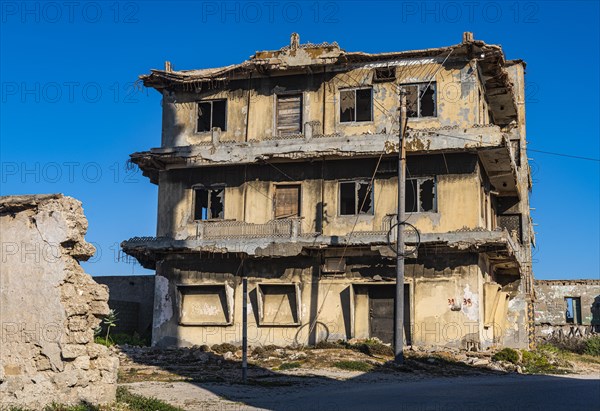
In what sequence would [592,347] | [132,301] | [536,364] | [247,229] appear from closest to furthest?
[536,364], [247,229], [132,301], [592,347]

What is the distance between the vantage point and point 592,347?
36344 mm

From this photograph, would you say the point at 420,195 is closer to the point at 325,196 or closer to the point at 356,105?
the point at 325,196

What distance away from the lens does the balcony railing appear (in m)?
26.4

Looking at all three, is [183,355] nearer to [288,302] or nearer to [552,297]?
[288,302]

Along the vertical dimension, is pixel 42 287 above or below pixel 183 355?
above

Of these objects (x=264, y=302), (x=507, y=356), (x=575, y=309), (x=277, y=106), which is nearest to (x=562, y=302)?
(x=575, y=309)

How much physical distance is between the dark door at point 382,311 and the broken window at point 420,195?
2.66 metres

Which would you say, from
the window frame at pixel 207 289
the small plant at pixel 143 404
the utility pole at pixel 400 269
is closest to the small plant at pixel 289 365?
the utility pole at pixel 400 269

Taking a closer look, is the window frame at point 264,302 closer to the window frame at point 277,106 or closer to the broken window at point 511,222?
the window frame at point 277,106

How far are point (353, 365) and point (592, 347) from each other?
2001 cm

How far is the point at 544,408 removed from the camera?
11.6m

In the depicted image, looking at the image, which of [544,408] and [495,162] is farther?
[495,162]

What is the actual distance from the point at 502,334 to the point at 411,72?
10.7 metres

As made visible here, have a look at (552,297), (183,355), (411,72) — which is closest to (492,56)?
(411,72)
